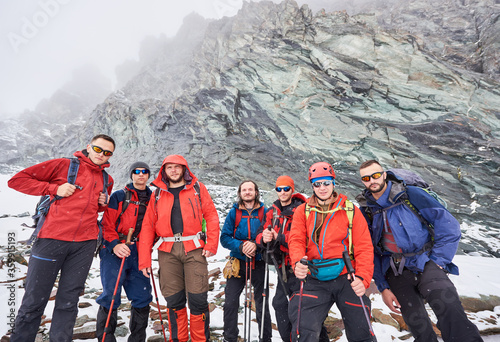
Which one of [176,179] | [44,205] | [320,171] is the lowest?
[44,205]

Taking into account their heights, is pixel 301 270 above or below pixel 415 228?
below

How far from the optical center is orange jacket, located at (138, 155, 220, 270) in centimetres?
378

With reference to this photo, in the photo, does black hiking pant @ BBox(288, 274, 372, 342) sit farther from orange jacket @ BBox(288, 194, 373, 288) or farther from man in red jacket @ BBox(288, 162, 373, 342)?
orange jacket @ BBox(288, 194, 373, 288)

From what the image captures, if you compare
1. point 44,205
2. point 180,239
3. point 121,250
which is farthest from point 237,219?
point 44,205

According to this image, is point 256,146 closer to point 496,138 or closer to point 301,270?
point 496,138

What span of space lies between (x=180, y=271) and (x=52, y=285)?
1759 millimetres

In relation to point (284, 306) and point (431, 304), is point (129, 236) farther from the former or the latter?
point (431, 304)

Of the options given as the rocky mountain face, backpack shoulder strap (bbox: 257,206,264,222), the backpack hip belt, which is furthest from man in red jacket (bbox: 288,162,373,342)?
the rocky mountain face

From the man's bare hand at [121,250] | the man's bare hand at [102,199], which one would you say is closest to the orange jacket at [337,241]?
the man's bare hand at [121,250]

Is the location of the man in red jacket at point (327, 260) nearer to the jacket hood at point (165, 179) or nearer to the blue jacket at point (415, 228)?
the blue jacket at point (415, 228)

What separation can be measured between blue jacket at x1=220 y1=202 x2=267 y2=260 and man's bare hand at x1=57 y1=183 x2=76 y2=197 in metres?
2.57

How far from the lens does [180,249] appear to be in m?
3.78

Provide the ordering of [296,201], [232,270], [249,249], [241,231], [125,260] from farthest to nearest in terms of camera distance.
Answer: [241,231] → [296,201] → [232,270] → [125,260] → [249,249]

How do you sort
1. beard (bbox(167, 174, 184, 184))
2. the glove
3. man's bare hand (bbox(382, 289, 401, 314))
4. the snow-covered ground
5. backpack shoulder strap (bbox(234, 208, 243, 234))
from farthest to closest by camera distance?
backpack shoulder strap (bbox(234, 208, 243, 234)) → the snow-covered ground → the glove → beard (bbox(167, 174, 184, 184)) → man's bare hand (bbox(382, 289, 401, 314))
